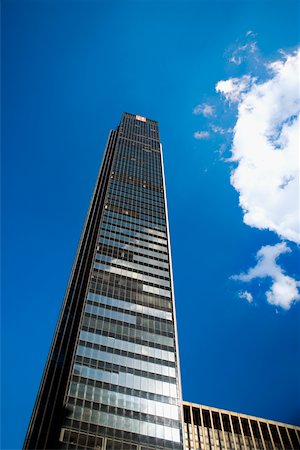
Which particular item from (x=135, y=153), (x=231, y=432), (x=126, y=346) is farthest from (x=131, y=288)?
(x=135, y=153)

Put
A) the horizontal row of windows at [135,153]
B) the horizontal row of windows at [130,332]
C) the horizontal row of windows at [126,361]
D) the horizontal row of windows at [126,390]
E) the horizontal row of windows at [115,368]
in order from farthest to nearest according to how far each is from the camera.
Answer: the horizontal row of windows at [135,153] < the horizontal row of windows at [130,332] < the horizontal row of windows at [126,361] < the horizontal row of windows at [115,368] < the horizontal row of windows at [126,390]

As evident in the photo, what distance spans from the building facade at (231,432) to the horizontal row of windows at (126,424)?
70.1ft

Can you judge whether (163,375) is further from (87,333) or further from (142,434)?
(87,333)

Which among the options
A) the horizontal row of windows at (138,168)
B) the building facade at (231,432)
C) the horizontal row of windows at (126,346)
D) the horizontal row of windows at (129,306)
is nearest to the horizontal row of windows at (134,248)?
the horizontal row of windows at (129,306)

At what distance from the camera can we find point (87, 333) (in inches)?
2450

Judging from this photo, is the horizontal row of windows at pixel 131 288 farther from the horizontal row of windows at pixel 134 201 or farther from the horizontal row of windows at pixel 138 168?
the horizontal row of windows at pixel 138 168

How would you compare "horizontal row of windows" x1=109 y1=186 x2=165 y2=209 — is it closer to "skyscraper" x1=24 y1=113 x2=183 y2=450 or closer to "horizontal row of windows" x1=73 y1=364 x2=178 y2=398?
"skyscraper" x1=24 y1=113 x2=183 y2=450

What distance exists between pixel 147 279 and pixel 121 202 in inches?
1082

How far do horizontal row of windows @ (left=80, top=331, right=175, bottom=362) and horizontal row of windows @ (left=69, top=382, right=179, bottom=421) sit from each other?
7927mm

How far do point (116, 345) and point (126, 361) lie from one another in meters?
3.27

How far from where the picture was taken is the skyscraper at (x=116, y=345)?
5134cm

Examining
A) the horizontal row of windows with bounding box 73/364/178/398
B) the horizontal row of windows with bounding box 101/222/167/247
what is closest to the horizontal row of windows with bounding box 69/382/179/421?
the horizontal row of windows with bounding box 73/364/178/398

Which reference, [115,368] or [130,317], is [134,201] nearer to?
[130,317]

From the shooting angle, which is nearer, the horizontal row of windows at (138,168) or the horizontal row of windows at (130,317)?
the horizontal row of windows at (130,317)
